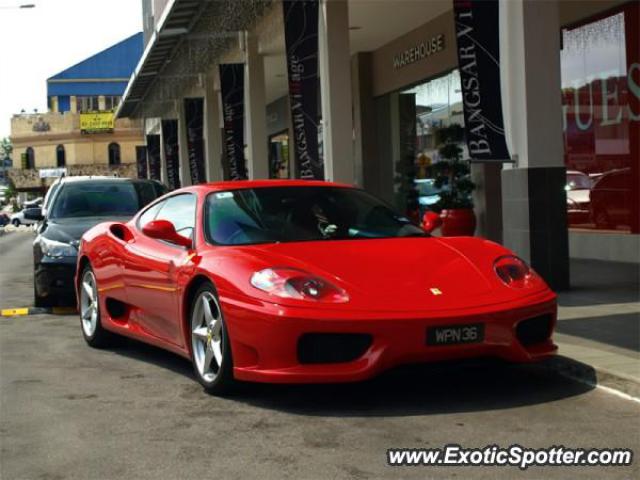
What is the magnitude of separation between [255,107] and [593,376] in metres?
17.3

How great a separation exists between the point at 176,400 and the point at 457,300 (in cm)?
177

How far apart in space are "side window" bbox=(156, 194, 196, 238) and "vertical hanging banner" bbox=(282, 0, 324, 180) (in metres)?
8.43

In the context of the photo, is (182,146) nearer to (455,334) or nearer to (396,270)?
(396,270)

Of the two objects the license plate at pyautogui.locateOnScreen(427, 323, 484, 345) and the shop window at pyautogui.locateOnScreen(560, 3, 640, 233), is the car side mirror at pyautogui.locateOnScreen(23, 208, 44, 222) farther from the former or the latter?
the license plate at pyautogui.locateOnScreen(427, 323, 484, 345)

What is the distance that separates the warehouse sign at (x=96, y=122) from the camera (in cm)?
9362

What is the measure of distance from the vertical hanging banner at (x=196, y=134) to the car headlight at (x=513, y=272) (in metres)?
25.9

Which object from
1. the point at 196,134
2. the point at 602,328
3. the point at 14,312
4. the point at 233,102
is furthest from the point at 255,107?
the point at 602,328

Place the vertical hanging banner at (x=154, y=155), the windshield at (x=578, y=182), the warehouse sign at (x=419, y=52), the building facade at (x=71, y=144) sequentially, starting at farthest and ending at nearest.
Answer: the building facade at (x=71, y=144) < the vertical hanging banner at (x=154, y=155) < the warehouse sign at (x=419, y=52) < the windshield at (x=578, y=182)

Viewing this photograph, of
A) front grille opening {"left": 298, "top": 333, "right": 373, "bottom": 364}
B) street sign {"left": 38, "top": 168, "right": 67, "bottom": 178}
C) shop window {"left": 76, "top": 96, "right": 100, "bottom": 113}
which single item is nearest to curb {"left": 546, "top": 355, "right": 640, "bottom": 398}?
front grille opening {"left": 298, "top": 333, "right": 373, "bottom": 364}

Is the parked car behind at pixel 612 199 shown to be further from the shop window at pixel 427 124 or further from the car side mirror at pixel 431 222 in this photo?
the car side mirror at pixel 431 222

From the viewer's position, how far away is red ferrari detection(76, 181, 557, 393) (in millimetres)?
5293

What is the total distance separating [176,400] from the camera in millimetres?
5832

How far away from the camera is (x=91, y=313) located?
8.16 meters

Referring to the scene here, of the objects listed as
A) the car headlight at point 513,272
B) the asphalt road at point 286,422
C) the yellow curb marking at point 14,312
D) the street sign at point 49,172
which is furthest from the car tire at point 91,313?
the street sign at point 49,172
